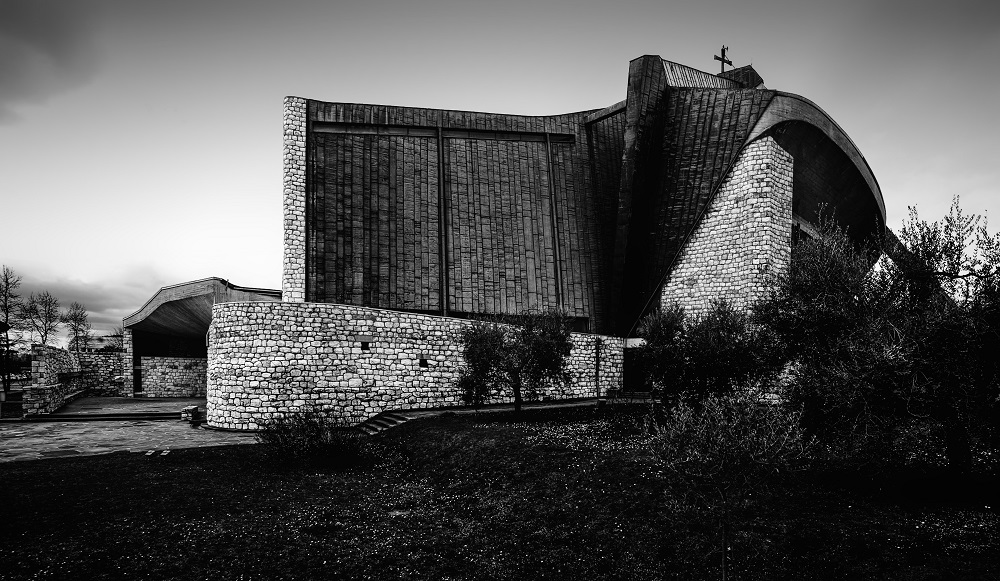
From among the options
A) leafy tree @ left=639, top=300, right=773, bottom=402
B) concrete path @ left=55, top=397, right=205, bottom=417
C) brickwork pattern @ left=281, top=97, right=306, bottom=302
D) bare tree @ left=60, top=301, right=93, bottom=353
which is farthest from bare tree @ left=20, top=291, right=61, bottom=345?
leafy tree @ left=639, top=300, right=773, bottom=402

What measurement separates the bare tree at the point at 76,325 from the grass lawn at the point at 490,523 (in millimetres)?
45977

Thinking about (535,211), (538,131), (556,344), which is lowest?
(556,344)

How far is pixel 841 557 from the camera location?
263 inches

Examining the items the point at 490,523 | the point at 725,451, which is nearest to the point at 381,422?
the point at 490,523

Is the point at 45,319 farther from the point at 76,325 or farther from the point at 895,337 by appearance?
the point at 895,337

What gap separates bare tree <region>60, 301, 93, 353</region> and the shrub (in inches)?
1828

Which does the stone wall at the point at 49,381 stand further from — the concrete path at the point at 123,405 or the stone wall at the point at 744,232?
the stone wall at the point at 744,232

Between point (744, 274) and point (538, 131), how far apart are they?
11304 millimetres

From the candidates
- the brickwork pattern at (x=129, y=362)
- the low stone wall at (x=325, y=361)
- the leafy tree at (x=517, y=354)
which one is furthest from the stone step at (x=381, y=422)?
the brickwork pattern at (x=129, y=362)

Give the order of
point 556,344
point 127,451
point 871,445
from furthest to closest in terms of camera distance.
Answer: point 556,344 < point 127,451 < point 871,445

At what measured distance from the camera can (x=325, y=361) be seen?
17578 millimetres

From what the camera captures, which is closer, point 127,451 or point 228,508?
point 228,508

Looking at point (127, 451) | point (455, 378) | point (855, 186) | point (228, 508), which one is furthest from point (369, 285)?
point (855, 186)

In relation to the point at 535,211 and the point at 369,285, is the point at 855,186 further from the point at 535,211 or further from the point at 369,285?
the point at 369,285
